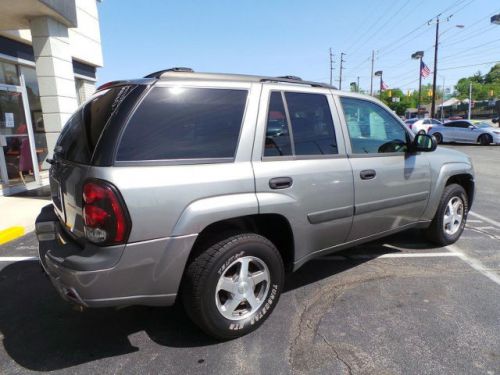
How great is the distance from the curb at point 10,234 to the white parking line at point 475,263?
18.9 feet

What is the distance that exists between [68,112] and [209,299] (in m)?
7.26

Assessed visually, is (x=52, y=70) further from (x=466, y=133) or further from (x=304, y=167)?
(x=466, y=133)

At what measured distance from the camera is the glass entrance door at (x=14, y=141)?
8.58 m

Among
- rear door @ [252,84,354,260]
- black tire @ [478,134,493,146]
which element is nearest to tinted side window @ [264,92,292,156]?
rear door @ [252,84,354,260]

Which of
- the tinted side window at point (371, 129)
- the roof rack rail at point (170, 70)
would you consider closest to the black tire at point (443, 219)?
the tinted side window at point (371, 129)

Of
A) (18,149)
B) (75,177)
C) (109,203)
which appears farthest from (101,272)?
(18,149)

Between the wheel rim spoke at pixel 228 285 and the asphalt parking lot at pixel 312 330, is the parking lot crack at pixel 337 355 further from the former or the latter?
the wheel rim spoke at pixel 228 285

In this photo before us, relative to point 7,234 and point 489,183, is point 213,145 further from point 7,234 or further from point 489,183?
point 489,183

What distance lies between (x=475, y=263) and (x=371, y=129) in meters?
1.95

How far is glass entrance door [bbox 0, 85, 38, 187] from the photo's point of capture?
858 cm

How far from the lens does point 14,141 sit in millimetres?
9000

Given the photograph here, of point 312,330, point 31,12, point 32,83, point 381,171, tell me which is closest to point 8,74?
point 32,83

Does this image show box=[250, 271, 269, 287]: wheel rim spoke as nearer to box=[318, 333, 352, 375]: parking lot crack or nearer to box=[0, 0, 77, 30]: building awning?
box=[318, 333, 352, 375]: parking lot crack

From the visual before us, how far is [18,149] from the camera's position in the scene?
356 inches
